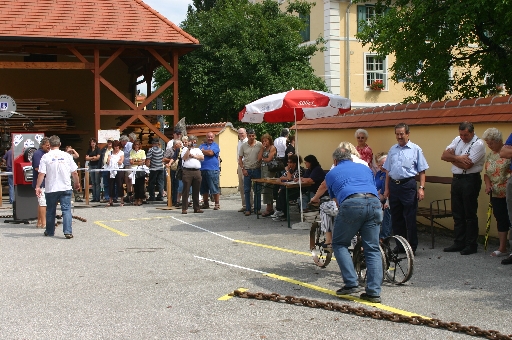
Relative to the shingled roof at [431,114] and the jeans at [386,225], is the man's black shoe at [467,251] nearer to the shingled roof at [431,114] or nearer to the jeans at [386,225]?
the jeans at [386,225]

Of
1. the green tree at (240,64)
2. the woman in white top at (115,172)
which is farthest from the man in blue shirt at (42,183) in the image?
the green tree at (240,64)

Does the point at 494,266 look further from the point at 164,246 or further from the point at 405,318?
the point at 164,246

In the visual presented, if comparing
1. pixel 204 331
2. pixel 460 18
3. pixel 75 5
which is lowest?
pixel 204 331

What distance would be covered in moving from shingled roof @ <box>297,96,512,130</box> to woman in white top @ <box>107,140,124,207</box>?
5.43 meters

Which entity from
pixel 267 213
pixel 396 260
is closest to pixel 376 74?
pixel 267 213

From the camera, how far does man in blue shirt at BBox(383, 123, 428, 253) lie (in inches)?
398

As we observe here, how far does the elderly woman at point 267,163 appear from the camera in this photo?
1532 centimetres

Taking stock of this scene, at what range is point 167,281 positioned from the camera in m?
8.62

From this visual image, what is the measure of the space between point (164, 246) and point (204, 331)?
A: 5.21 meters

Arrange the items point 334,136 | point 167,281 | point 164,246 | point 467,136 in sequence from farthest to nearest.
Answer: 1. point 334,136
2. point 164,246
3. point 467,136
4. point 167,281

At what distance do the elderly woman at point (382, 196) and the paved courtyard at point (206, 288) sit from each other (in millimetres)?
627

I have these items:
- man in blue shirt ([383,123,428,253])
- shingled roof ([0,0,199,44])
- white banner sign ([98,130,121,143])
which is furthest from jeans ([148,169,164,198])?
man in blue shirt ([383,123,428,253])

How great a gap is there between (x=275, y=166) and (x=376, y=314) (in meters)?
8.97

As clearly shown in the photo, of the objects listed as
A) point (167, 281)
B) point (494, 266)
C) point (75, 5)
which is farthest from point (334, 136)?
point (75, 5)
